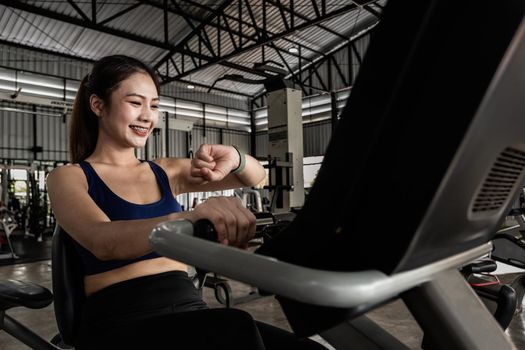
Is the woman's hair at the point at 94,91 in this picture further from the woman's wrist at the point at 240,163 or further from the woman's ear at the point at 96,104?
the woman's wrist at the point at 240,163

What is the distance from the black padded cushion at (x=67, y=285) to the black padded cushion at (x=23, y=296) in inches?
2.0

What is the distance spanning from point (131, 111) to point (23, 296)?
520 millimetres

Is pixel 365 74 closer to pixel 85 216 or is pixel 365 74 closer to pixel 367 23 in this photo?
pixel 85 216

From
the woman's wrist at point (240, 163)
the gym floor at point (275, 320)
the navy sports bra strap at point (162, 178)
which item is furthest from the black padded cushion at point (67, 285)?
the gym floor at point (275, 320)

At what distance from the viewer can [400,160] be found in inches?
14.1

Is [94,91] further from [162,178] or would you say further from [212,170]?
[212,170]

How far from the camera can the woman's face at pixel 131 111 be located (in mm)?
1048

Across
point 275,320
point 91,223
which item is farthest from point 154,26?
point 91,223

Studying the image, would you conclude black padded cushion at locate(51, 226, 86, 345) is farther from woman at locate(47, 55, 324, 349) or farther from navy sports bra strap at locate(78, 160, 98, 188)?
navy sports bra strap at locate(78, 160, 98, 188)

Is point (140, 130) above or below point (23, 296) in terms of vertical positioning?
above

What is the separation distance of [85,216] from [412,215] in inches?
25.6

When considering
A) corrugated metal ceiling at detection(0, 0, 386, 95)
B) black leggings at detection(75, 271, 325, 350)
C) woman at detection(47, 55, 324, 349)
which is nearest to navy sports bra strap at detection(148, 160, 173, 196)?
woman at detection(47, 55, 324, 349)

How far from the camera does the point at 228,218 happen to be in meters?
0.52

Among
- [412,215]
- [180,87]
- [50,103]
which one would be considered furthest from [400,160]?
[180,87]
